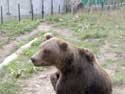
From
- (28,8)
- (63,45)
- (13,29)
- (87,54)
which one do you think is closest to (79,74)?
(87,54)

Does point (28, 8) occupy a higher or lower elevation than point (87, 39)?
higher

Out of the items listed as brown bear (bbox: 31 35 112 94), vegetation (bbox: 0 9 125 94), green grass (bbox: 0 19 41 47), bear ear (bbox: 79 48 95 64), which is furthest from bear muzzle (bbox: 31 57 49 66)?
green grass (bbox: 0 19 41 47)

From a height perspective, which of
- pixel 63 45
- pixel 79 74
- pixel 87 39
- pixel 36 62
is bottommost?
pixel 87 39

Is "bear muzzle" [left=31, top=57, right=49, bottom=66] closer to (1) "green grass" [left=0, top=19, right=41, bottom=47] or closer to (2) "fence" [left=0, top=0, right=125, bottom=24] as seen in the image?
(1) "green grass" [left=0, top=19, right=41, bottom=47]

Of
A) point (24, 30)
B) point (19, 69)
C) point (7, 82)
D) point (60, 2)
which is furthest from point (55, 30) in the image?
point (60, 2)

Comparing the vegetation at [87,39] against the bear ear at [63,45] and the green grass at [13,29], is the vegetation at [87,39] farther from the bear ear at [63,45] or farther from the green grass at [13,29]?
the bear ear at [63,45]

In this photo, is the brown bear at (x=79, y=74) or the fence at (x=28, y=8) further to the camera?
the fence at (x=28, y=8)

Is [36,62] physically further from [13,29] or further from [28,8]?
[28,8]

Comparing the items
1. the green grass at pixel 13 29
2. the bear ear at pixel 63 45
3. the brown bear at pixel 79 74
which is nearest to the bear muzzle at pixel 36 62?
the brown bear at pixel 79 74

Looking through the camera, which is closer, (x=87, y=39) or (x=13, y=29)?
(x=87, y=39)

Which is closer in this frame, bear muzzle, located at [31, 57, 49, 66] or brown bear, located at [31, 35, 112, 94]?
bear muzzle, located at [31, 57, 49, 66]

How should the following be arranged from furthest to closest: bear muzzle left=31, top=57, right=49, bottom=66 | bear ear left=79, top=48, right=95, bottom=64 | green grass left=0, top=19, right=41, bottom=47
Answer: green grass left=0, top=19, right=41, bottom=47 → bear ear left=79, top=48, right=95, bottom=64 → bear muzzle left=31, top=57, right=49, bottom=66

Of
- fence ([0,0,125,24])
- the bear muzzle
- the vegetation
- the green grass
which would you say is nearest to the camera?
the bear muzzle

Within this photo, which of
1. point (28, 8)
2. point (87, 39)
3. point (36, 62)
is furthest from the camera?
point (28, 8)
